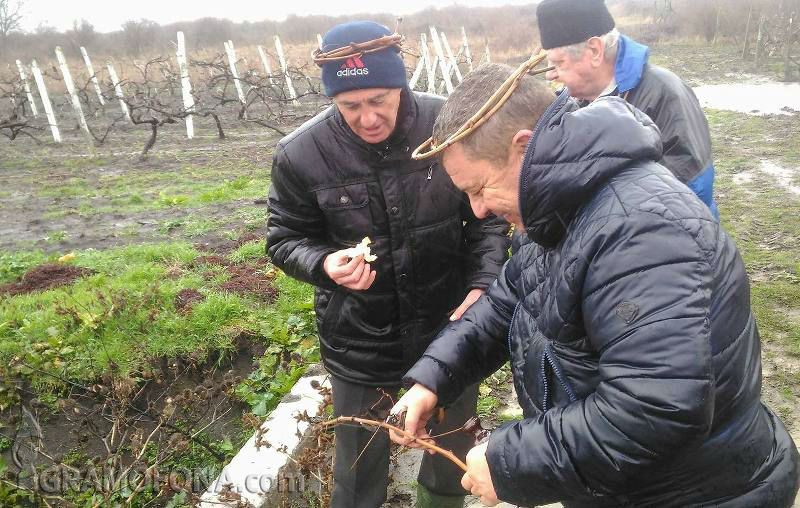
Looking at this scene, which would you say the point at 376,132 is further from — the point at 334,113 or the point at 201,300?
the point at 201,300

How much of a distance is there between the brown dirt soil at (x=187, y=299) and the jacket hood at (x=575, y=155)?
4035 mm

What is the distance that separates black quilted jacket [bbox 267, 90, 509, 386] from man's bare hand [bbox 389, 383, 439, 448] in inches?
Result: 23.7

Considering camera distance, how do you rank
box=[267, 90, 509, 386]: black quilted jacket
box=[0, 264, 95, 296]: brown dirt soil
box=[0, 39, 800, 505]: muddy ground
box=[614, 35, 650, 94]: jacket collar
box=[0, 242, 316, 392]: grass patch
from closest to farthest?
box=[267, 90, 509, 386]: black quilted jacket, box=[614, 35, 650, 94]: jacket collar, box=[0, 242, 316, 392]: grass patch, box=[0, 39, 800, 505]: muddy ground, box=[0, 264, 95, 296]: brown dirt soil

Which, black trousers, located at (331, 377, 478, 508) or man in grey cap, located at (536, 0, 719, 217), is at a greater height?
man in grey cap, located at (536, 0, 719, 217)

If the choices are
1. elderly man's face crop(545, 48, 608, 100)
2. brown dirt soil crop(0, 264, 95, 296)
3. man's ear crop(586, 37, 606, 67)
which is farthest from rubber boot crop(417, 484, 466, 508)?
brown dirt soil crop(0, 264, 95, 296)

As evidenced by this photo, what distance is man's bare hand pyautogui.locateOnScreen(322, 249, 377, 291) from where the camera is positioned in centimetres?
221

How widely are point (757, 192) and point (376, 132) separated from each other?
23.4 ft

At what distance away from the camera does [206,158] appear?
13.3 metres

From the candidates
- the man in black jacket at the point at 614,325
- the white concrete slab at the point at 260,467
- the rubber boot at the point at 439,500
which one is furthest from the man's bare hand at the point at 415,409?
the white concrete slab at the point at 260,467

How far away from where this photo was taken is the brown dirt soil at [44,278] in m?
5.74

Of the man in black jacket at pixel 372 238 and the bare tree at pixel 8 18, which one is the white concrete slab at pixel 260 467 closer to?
the man in black jacket at pixel 372 238

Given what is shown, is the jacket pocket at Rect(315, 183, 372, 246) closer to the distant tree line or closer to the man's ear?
the man's ear

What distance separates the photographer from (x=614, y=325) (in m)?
1.20

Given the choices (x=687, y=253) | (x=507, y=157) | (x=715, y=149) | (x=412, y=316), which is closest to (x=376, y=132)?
(x=412, y=316)
